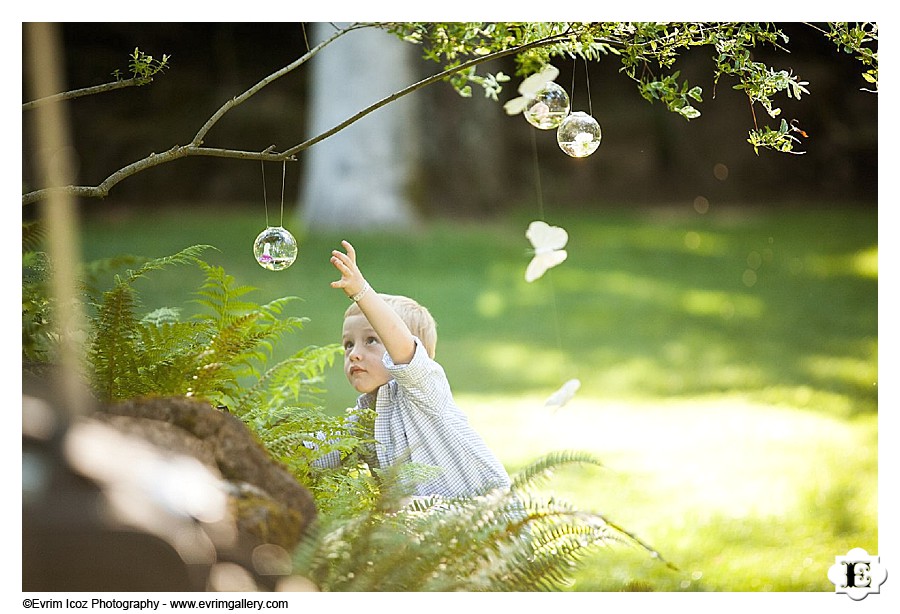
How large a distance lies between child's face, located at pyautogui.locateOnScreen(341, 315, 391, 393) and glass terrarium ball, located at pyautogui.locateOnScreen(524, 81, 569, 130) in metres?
0.72

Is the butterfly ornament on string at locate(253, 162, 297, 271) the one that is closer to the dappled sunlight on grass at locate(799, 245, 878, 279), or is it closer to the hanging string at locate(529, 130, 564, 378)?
the hanging string at locate(529, 130, 564, 378)

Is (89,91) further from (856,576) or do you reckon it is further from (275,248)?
(856,576)

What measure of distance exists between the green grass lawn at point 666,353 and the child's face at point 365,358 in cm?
86

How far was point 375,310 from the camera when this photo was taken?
2473 mm

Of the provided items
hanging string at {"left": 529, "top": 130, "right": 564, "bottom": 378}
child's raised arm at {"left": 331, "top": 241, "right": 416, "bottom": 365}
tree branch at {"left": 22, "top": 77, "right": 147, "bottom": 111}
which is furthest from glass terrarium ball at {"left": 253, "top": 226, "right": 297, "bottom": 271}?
hanging string at {"left": 529, "top": 130, "right": 564, "bottom": 378}

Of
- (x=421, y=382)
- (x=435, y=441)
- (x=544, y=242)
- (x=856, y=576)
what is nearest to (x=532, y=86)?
(x=544, y=242)

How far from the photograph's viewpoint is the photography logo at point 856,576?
257cm

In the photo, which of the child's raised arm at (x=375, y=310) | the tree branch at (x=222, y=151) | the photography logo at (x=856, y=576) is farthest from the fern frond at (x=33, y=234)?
the photography logo at (x=856, y=576)

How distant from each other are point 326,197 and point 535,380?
2.18 metres

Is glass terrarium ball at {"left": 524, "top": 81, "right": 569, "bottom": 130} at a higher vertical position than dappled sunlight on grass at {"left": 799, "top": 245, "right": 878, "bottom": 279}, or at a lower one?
higher

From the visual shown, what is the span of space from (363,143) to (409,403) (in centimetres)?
425

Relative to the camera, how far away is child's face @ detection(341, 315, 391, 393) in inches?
108

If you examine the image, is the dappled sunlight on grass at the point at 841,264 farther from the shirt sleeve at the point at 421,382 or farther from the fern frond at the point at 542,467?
the fern frond at the point at 542,467
